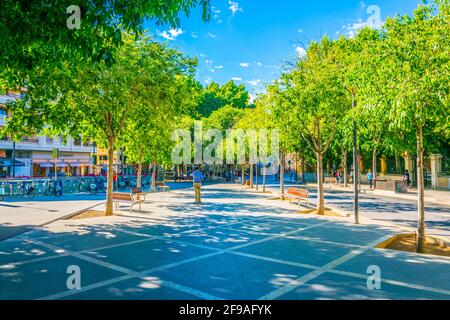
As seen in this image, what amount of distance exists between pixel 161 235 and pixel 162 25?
18.0 feet

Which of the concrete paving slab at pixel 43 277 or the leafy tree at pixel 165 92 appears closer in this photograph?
the concrete paving slab at pixel 43 277

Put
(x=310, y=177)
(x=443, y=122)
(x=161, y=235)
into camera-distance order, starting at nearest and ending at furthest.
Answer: (x=443, y=122)
(x=161, y=235)
(x=310, y=177)

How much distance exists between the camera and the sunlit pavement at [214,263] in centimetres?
502

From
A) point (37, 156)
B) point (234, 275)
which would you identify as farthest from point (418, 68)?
point (37, 156)

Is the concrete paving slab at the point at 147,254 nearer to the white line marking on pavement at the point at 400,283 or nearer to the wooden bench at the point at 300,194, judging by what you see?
the white line marking on pavement at the point at 400,283

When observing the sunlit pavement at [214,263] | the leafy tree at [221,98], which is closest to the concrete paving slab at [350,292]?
the sunlit pavement at [214,263]

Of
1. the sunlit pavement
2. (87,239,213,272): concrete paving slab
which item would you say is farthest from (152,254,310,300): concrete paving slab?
(87,239,213,272): concrete paving slab

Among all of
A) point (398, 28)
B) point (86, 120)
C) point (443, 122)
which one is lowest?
point (443, 122)

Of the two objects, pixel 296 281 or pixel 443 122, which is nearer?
pixel 296 281

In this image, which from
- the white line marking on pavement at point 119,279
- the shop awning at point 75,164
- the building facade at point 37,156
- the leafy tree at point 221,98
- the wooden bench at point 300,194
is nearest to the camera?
the white line marking on pavement at point 119,279

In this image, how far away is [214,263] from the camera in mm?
6523

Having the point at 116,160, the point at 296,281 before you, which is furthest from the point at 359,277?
the point at 116,160
